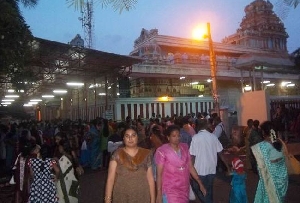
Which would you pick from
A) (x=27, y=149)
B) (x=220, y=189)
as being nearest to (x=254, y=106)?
(x=220, y=189)

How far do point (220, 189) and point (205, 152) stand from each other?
108 inches

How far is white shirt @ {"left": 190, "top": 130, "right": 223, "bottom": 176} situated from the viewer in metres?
5.21

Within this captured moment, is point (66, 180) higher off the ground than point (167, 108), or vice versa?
point (167, 108)

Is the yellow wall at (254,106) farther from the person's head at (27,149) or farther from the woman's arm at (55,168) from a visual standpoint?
the person's head at (27,149)

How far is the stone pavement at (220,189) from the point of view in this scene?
22.2 feet

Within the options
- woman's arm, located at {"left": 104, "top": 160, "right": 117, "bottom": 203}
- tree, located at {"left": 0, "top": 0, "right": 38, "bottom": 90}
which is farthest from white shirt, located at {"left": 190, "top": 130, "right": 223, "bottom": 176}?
tree, located at {"left": 0, "top": 0, "right": 38, "bottom": 90}

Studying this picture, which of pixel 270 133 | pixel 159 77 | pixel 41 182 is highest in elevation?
pixel 159 77

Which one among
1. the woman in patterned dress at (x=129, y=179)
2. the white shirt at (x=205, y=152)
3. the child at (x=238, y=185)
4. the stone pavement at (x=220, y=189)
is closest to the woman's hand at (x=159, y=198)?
the woman in patterned dress at (x=129, y=179)

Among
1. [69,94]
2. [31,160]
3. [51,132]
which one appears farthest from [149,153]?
[69,94]

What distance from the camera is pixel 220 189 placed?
759 cm

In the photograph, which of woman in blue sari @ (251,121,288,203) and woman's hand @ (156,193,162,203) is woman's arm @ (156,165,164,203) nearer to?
woman's hand @ (156,193,162,203)

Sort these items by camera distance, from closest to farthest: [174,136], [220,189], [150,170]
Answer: [150,170] < [174,136] < [220,189]

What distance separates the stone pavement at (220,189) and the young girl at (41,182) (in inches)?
107

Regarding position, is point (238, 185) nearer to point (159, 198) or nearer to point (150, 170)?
point (159, 198)
